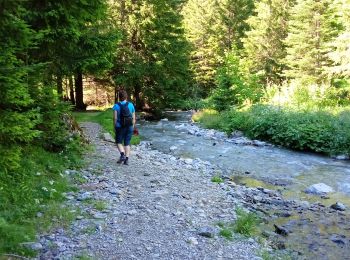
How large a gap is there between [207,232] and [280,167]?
7102 mm

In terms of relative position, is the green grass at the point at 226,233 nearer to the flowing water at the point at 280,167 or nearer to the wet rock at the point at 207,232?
the wet rock at the point at 207,232

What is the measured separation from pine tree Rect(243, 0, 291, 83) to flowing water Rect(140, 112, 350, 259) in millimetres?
19155

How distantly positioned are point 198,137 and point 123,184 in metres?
A: 10.5

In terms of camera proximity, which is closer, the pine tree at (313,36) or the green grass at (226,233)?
the green grass at (226,233)

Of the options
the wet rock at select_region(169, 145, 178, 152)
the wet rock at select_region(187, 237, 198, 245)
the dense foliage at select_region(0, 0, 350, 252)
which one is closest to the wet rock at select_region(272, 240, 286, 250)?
the wet rock at select_region(187, 237, 198, 245)

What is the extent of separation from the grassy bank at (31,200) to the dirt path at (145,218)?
0.24 metres

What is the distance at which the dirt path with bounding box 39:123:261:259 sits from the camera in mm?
5062

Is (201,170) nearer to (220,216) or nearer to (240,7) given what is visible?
(220,216)

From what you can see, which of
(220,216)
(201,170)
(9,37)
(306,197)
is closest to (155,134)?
(201,170)

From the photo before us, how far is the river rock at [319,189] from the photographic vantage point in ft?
31.3

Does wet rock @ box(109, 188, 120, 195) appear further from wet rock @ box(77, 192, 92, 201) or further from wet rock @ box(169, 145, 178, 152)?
Result: wet rock @ box(169, 145, 178, 152)

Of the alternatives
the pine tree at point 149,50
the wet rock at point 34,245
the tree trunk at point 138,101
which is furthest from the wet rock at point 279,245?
the tree trunk at point 138,101

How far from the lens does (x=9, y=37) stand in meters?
4.69

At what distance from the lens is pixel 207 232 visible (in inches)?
231
